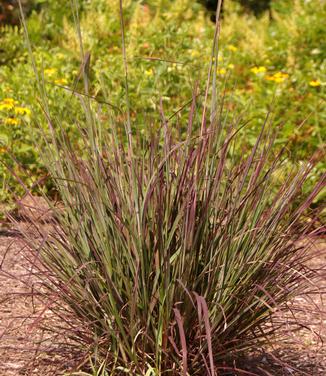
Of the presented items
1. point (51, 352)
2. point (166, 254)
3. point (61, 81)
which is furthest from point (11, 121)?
point (166, 254)

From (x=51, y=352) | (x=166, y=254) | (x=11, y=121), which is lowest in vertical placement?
(x=11, y=121)

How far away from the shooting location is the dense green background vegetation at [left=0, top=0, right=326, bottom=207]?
6641mm

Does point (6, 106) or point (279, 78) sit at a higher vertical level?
point (6, 106)

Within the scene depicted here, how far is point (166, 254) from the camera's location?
118 inches

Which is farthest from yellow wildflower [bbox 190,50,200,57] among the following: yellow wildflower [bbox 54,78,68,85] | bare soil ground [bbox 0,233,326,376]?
bare soil ground [bbox 0,233,326,376]

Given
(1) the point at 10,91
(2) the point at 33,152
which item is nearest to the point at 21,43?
(1) the point at 10,91

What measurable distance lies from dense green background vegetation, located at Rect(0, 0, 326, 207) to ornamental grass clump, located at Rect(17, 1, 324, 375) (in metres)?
2.29

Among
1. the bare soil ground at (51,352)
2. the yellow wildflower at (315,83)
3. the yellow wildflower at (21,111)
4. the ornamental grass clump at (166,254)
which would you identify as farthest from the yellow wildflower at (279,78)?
the ornamental grass clump at (166,254)

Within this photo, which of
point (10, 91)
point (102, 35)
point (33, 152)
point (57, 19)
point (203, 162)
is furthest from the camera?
point (57, 19)

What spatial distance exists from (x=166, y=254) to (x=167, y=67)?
172 inches

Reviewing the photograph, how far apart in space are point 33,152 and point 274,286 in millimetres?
3790

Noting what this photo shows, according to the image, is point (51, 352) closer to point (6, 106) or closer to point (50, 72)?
point (6, 106)

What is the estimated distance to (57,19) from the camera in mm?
10312

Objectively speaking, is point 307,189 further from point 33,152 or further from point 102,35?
point 102,35
